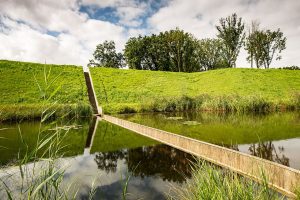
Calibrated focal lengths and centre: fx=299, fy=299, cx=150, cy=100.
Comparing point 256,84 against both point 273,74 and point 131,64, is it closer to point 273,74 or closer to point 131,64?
point 273,74

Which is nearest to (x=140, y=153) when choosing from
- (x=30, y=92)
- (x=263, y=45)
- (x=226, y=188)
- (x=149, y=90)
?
(x=226, y=188)

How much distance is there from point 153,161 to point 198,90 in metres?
23.9

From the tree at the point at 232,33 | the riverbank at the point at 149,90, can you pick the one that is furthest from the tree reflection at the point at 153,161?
the tree at the point at 232,33

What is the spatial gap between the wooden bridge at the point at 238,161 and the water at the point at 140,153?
0.33 m

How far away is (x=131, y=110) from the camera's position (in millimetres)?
23859

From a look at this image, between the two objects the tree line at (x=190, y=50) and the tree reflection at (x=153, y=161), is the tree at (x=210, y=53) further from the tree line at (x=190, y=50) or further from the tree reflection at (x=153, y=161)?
the tree reflection at (x=153, y=161)

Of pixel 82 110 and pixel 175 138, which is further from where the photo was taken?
pixel 82 110

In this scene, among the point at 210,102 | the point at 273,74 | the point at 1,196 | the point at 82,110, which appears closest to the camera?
the point at 1,196

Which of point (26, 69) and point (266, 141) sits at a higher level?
point (26, 69)

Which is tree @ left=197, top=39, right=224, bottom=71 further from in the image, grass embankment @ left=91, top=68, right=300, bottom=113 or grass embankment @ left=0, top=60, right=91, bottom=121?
grass embankment @ left=0, top=60, right=91, bottom=121

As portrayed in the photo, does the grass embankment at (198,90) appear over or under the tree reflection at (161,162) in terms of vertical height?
over

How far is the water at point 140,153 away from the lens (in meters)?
6.31

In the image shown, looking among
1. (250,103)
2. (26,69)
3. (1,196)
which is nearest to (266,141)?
(1,196)

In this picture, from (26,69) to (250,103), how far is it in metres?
21.7
